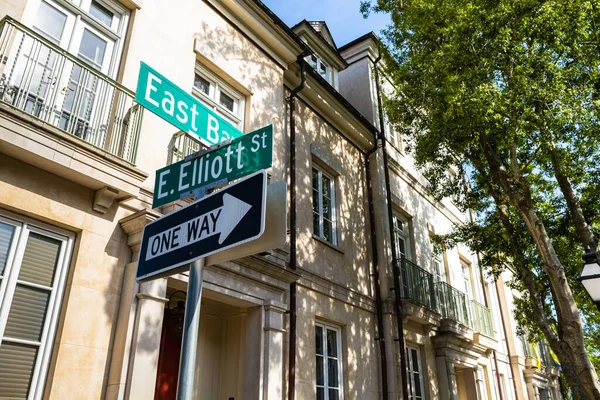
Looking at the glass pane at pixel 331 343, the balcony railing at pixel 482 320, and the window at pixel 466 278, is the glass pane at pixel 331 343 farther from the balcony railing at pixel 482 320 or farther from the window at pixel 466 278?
the window at pixel 466 278

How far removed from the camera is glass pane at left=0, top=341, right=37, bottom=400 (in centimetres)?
513

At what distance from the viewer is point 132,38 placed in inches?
301

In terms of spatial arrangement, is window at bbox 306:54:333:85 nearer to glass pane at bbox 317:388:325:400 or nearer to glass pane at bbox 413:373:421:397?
glass pane at bbox 413:373:421:397

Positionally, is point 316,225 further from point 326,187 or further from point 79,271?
point 79,271

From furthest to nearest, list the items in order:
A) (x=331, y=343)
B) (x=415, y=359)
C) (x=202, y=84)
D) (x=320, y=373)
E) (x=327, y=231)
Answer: (x=415, y=359) < (x=327, y=231) < (x=331, y=343) < (x=320, y=373) < (x=202, y=84)

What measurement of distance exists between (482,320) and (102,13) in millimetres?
15673

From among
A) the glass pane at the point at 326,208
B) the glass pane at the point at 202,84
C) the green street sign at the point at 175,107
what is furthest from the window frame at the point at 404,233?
the green street sign at the point at 175,107

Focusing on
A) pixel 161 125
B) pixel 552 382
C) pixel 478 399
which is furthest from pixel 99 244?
pixel 552 382

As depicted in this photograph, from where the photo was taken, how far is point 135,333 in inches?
240

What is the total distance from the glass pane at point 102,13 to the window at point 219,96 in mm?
1733

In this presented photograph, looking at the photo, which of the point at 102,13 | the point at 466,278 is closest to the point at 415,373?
the point at 466,278

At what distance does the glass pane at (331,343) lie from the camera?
10.5 metres

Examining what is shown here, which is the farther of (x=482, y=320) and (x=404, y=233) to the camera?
(x=482, y=320)

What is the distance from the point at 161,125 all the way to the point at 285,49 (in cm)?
453
